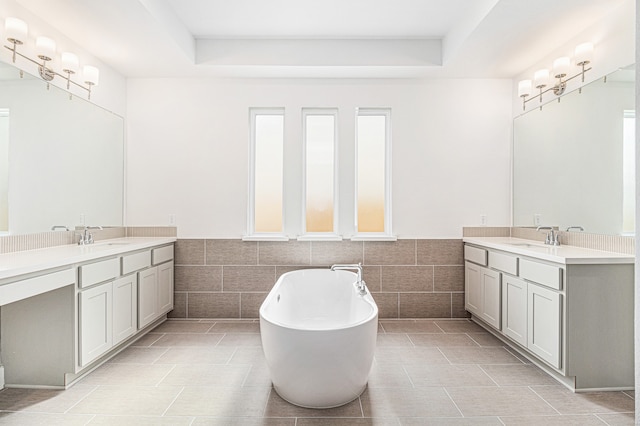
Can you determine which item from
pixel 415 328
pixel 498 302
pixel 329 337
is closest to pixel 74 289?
pixel 329 337

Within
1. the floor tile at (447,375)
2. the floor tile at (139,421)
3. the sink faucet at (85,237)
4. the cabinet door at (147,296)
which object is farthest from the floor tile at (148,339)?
the floor tile at (447,375)

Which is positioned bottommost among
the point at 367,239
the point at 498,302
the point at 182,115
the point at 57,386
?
the point at 57,386

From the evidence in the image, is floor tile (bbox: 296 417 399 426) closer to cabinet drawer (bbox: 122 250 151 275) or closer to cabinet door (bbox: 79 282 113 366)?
cabinet door (bbox: 79 282 113 366)

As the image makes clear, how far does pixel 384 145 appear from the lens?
3986mm

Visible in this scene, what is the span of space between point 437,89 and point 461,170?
3.02ft

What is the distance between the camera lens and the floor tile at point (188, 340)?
314 cm

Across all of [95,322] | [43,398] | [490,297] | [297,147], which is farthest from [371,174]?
[43,398]

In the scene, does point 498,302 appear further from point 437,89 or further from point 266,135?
point 266,135

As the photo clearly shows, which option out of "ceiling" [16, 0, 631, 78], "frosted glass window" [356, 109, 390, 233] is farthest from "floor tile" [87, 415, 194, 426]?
"ceiling" [16, 0, 631, 78]

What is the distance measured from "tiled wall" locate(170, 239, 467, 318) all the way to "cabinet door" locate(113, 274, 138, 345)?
76 centimetres

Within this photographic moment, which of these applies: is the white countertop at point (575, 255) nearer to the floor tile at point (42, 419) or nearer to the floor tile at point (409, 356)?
the floor tile at point (409, 356)

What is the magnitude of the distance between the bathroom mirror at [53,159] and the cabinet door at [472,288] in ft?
12.2

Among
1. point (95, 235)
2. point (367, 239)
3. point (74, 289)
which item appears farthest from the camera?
point (367, 239)

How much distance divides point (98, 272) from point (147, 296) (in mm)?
765
